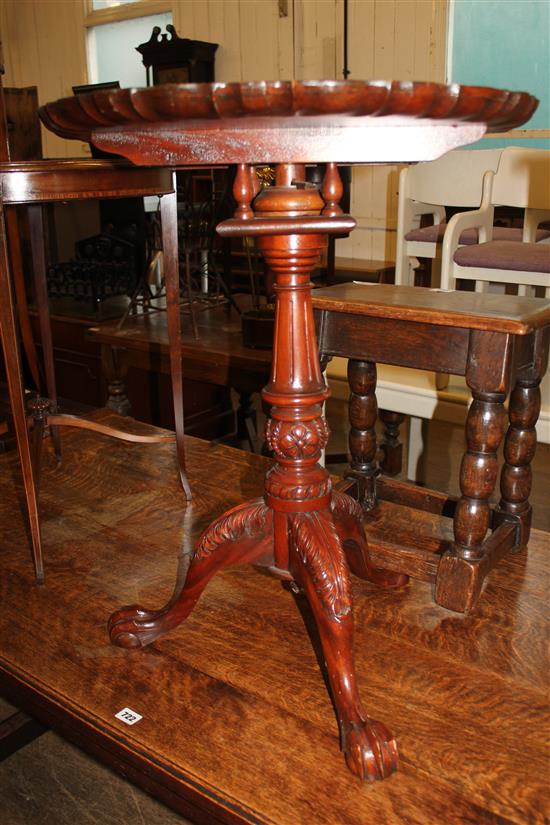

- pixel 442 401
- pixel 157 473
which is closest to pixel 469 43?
pixel 442 401

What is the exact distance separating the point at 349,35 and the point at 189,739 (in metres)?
4.96

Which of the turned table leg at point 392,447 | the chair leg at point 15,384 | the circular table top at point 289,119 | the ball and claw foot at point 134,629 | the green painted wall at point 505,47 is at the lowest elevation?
the turned table leg at point 392,447

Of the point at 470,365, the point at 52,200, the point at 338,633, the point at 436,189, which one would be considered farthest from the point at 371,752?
the point at 436,189

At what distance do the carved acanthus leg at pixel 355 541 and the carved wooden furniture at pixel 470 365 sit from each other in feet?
0.09

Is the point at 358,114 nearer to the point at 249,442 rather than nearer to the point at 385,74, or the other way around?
the point at 249,442

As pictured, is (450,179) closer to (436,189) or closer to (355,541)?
(436,189)

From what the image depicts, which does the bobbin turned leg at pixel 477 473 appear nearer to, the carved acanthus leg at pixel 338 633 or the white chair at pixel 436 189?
the carved acanthus leg at pixel 338 633

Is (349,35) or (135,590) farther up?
(349,35)

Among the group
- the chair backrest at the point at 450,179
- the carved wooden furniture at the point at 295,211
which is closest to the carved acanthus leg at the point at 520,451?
the carved wooden furniture at the point at 295,211

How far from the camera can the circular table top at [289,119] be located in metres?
0.75

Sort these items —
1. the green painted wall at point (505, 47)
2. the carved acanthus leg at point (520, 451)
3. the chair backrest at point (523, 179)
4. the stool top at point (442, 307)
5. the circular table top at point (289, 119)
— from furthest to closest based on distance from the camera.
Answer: the green painted wall at point (505, 47)
the chair backrest at point (523, 179)
the carved acanthus leg at point (520, 451)
the stool top at point (442, 307)
the circular table top at point (289, 119)

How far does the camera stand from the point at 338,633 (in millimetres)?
950

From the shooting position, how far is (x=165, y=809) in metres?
1.32

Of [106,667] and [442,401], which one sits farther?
[442,401]
